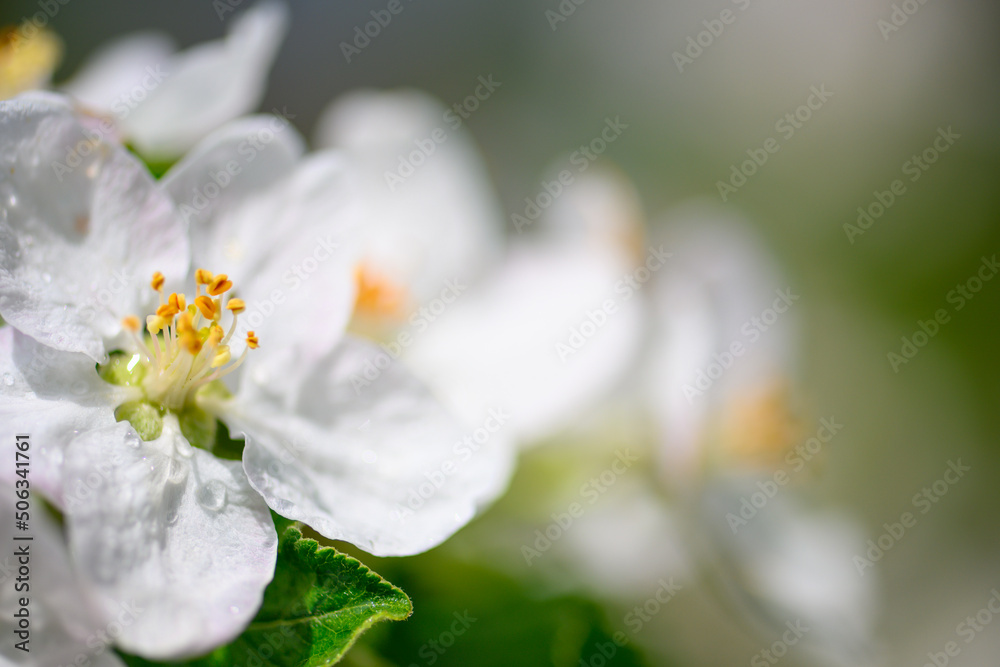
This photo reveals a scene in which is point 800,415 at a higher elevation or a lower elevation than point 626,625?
higher

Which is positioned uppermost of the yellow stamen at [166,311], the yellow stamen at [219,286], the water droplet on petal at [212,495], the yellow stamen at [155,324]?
the yellow stamen at [219,286]

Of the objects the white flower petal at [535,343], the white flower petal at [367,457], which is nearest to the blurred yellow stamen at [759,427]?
the white flower petal at [535,343]

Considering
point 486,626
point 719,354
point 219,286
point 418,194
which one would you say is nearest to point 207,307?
point 219,286

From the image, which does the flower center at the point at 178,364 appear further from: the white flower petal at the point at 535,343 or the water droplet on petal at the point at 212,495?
the white flower petal at the point at 535,343

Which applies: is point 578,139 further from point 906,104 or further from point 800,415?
point 800,415

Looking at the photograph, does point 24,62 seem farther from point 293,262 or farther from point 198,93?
point 293,262

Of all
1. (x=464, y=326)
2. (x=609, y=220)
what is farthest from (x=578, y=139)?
(x=464, y=326)
